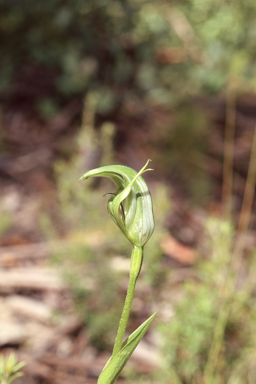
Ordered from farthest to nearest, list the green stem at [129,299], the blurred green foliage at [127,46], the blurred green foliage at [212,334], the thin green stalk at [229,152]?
1. the blurred green foliage at [127,46]
2. the thin green stalk at [229,152]
3. the blurred green foliage at [212,334]
4. the green stem at [129,299]

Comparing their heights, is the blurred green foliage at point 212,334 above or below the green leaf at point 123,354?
below

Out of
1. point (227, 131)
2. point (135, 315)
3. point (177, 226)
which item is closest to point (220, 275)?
point (135, 315)

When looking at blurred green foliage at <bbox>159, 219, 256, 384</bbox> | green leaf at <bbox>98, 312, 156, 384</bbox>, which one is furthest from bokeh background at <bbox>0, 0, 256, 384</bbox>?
green leaf at <bbox>98, 312, 156, 384</bbox>

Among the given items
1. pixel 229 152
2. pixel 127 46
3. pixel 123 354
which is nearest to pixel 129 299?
pixel 123 354

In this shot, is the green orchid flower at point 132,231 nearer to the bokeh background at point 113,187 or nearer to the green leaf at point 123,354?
the green leaf at point 123,354

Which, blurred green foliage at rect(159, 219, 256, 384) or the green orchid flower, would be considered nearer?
the green orchid flower

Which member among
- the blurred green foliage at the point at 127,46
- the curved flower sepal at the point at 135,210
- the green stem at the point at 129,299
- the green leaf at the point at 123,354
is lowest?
the green leaf at the point at 123,354

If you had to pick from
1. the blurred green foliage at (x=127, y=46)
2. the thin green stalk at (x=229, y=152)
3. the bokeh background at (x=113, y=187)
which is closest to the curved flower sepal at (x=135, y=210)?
the bokeh background at (x=113, y=187)

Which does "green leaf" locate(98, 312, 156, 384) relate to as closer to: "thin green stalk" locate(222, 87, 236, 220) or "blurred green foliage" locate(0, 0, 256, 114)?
"thin green stalk" locate(222, 87, 236, 220)

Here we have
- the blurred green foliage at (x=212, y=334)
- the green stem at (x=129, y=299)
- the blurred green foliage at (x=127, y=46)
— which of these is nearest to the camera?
the green stem at (x=129, y=299)
